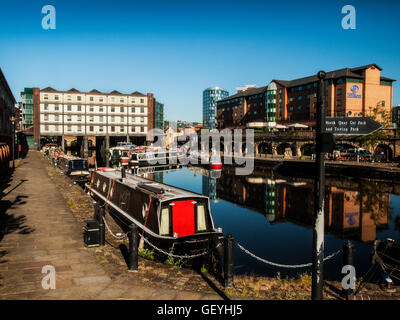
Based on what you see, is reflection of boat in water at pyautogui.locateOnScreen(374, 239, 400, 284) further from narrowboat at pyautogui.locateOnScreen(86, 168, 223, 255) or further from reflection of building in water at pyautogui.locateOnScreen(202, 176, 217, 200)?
reflection of building in water at pyautogui.locateOnScreen(202, 176, 217, 200)

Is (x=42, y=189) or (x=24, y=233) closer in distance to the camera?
(x=24, y=233)

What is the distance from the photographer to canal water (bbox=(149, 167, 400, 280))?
1393cm

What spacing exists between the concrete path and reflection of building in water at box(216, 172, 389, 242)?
1344 cm

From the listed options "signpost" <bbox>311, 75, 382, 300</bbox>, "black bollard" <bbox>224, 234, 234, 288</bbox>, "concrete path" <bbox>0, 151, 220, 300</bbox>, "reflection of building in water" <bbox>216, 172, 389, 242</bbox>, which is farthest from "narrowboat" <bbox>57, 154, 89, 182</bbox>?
"signpost" <bbox>311, 75, 382, 300</bbox>

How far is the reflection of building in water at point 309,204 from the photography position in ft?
65.1

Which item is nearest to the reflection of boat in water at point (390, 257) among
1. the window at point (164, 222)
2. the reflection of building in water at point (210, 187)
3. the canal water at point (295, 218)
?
the canal water at point (295, 218)

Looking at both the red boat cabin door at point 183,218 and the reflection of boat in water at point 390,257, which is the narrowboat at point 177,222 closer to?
the red boat cabin door at point 183,218

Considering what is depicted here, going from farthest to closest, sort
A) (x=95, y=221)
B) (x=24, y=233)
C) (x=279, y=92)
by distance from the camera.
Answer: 1. (x=279, y=92)
2. (x=24, y=233)
3. (x=95, y=221)
